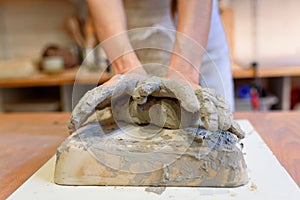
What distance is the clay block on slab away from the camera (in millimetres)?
458

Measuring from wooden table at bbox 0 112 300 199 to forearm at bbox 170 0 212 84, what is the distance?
0.66ft

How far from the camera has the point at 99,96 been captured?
0.50m

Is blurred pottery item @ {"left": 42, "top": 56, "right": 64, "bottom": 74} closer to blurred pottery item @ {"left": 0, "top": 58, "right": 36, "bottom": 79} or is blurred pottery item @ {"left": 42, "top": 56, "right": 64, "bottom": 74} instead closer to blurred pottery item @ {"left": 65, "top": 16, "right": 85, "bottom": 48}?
blurred pottery item @ {"left": 0, "top": 58, "right": 36, "bottom": 79}

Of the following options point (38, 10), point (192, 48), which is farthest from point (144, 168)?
point (38, 10)

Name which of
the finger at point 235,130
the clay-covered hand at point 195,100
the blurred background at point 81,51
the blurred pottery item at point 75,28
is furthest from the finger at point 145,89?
the blurred pottery item at point 75,28

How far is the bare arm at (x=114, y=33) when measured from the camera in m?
0.65

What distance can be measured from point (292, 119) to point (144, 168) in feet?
1.65

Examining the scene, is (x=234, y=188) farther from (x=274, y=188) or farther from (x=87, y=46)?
(x=87, y=46)

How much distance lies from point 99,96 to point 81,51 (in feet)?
4.56

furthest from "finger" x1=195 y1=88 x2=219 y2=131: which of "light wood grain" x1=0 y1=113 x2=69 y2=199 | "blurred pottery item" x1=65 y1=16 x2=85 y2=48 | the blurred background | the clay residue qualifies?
"blurred pottery item" x1=65 y1=16 x2=85 y2=48

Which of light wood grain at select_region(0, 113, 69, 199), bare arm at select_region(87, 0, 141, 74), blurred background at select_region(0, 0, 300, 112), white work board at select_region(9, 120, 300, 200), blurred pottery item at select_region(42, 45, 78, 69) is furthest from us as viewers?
blurred pottery item at select_region(42, 45, 78, 69)

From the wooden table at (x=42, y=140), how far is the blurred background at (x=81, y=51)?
510 mm

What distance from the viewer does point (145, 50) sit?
0.85 metres

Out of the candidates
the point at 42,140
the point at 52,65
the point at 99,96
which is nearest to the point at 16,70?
the point at 52,65
